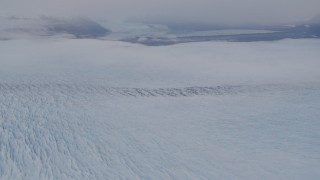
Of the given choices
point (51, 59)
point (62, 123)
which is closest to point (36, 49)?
point (51, 59)

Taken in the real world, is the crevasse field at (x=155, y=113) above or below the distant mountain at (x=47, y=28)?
below

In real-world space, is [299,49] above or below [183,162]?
above

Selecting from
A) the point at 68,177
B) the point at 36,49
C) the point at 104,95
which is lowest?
the point at 68,177

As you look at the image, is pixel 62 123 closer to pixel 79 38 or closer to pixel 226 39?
pixel 79 38

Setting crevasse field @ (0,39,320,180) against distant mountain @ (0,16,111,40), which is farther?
distant mountain @ (0,16,111,40)

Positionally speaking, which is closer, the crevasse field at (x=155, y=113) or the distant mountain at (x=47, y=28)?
the crevasse field at (x=155, y=113)

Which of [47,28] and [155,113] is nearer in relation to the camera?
[155,113]

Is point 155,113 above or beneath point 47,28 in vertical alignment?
beneath

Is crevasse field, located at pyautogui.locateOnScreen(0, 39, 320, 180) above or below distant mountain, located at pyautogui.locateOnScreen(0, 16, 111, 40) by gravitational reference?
below
